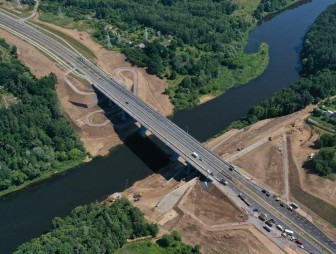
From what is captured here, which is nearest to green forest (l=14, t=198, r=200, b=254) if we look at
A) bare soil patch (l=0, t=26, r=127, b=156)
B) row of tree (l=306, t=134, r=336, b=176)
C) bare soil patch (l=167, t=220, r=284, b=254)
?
bare soil patch (l=167, t=220, r=284, b=254)

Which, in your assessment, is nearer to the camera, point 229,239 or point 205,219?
point 229,239

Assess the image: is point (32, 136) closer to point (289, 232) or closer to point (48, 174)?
point (48, 174)

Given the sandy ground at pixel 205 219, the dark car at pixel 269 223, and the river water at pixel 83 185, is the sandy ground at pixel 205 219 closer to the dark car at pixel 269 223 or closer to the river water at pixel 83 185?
the dark car at pixel 269 223

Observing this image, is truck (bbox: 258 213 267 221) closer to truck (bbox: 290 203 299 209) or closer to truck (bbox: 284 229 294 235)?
truck (bbox: 284 229 294 235)

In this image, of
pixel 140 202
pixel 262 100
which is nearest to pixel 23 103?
pixel 140 202

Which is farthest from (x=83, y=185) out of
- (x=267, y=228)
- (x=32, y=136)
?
(x=267, y=228)

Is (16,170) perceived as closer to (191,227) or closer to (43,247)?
(43,247)
